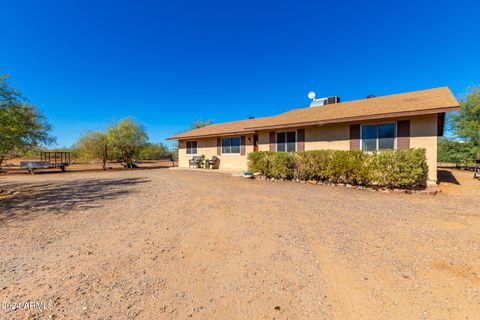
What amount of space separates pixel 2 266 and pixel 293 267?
3.80 m

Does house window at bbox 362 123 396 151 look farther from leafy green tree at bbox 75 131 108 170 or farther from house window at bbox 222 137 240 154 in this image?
leafy green tree at bbox 75 131 108 170

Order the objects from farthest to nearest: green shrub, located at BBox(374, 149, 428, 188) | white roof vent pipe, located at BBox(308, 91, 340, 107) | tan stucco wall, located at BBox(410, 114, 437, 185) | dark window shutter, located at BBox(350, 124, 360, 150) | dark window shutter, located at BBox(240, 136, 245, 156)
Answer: white roof vent pipe, located at BBox(308, 91, 340, 107) < dark window shutter, located at BBox(240, 136, 245, 156) < dark window shutter, located at BBox(350, 124, 360, 150) < tan stucco wall, located at BBox(410, 114, 437, 185) < green shrub, located at BBox(374, 149, 428, 188)

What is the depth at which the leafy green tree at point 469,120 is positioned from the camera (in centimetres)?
1488

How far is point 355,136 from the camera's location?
31.8 ft

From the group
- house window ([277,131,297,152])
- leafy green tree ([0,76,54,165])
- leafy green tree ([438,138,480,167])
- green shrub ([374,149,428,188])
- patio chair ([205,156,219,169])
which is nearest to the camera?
leafy green tree ([0,76,54,165])

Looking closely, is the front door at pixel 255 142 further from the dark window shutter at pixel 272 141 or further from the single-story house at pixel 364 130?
the dark window shutter at pixel 272 141

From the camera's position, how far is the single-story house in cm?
809

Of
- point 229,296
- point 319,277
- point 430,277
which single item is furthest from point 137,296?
point 430,277

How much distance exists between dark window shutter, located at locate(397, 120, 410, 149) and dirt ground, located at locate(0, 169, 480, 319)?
12.2ft

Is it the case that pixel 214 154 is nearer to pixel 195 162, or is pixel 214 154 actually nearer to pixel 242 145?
pixel 195 162

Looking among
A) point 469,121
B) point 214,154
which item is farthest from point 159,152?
point 469,121

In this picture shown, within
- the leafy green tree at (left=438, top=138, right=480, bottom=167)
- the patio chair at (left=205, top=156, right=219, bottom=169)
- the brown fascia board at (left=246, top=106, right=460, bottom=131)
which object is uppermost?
the brown fascia board at (left=246, top=106, right=460, bottom=131)

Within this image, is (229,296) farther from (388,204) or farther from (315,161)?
(315,161)

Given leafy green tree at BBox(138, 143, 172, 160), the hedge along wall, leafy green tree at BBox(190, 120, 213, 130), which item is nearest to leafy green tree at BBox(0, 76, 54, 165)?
the hedge along wall
